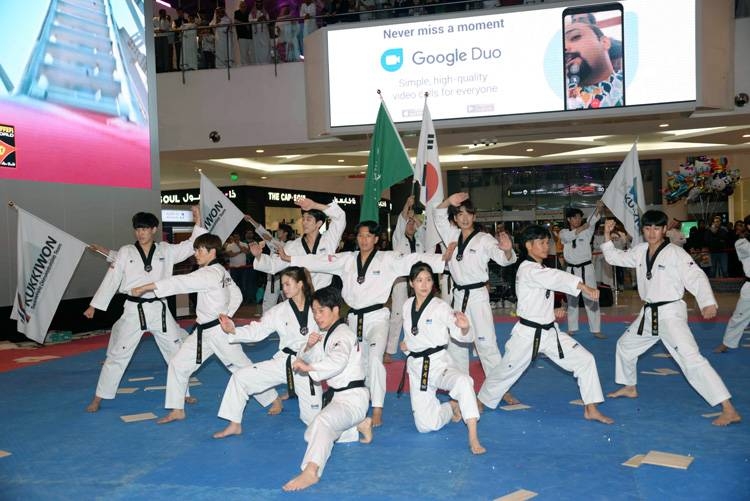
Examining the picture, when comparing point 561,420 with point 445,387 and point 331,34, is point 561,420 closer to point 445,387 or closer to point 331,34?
point 445,387

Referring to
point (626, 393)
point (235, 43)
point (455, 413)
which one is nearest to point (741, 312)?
point (626, 393)

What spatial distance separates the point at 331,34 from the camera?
11.8 metres

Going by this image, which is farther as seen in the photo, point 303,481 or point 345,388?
point 345,388

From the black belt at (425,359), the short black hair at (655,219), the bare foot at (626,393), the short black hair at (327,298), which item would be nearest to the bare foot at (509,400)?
the bare foot at (626,393)

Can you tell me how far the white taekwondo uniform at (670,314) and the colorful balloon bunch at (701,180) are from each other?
13.2 metres

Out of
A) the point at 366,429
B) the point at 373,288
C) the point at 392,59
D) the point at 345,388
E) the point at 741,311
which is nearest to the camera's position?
the point at 345,388

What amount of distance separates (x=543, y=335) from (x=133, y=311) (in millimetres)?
3257

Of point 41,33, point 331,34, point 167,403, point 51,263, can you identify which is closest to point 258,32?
point 331,34

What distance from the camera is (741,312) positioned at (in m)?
7.48

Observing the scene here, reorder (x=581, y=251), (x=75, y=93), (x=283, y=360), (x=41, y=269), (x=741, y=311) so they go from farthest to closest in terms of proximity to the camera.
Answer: (x=75, y=93) → (x=581, y=251) → (x=741, y=311) → (x=41, y=269) → (x=283, y=360)

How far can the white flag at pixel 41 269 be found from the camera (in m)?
6.91

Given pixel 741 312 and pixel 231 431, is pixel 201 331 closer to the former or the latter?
pixel 231 431

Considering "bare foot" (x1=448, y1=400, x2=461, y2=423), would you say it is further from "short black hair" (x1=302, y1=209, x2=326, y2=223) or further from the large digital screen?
the large digital screen

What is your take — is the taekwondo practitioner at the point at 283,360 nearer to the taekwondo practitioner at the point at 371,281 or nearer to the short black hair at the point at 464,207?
the taekwondo practitioner at the point at 371,281
